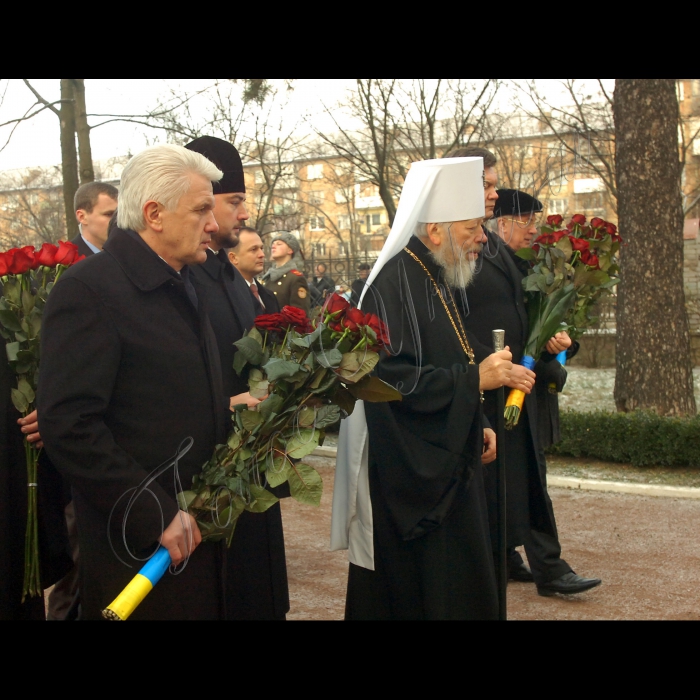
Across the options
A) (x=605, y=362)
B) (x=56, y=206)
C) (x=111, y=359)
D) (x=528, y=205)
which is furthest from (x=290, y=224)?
(x=111, y=359)

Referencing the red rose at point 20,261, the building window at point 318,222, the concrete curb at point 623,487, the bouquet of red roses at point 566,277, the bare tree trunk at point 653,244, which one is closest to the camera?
the red rose at point 20,261

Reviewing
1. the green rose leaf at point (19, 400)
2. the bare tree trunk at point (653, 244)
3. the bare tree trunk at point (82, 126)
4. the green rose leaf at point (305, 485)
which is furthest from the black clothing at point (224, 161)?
the bare tree trunk at point (82, 126)

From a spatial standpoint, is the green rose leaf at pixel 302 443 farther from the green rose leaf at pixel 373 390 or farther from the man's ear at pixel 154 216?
the man's ear at pixel 154 216

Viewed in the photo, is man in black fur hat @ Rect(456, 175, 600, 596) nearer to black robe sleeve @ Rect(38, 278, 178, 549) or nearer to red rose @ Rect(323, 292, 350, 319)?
red rose @ Rect(323, 292, 350, 319)

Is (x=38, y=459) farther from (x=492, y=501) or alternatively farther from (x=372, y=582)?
(x=492, y=501)

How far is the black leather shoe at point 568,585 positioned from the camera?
5.11m

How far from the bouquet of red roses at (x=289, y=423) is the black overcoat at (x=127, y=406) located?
0.09 m

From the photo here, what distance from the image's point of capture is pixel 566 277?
4684mm

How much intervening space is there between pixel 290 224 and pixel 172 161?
60.1ft

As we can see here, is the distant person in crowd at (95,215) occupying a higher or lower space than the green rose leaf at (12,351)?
higher

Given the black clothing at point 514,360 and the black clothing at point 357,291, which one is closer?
the black clothing at point 357,291

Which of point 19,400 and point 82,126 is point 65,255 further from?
point 82,126

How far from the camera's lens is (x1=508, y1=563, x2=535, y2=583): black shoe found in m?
5.61

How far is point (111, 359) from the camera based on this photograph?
2564mm
